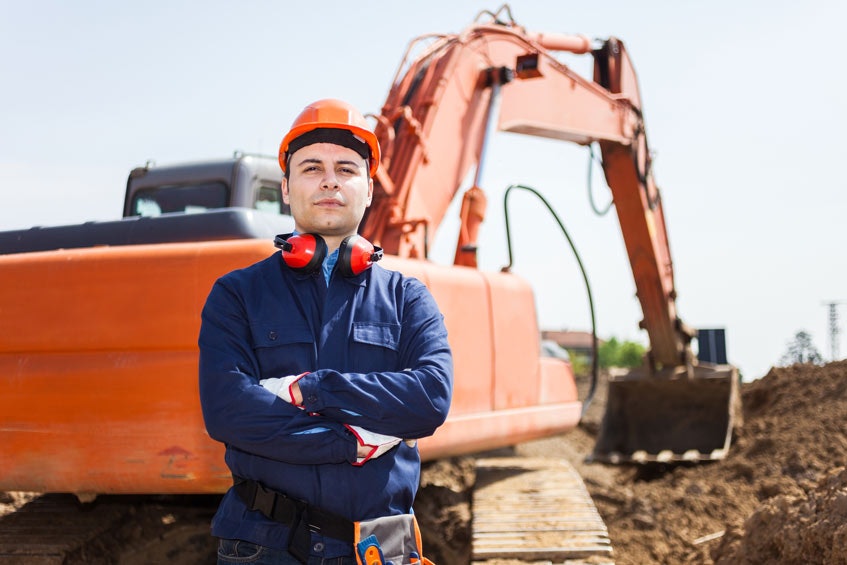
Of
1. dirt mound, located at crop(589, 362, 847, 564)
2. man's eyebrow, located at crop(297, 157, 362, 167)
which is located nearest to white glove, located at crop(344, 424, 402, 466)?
man's eyebrow, located at crop(297, 157, 362, 167)

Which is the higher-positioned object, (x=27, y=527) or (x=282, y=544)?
(x=282, y=544)

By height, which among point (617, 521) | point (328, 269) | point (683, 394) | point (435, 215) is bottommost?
point (617, 521)

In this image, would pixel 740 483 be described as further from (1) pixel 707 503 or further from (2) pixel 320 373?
(2) pixel 320 373

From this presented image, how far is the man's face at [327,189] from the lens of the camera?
7.64 ft

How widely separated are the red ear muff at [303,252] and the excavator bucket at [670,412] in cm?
722

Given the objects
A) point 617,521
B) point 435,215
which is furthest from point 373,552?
point 617,521

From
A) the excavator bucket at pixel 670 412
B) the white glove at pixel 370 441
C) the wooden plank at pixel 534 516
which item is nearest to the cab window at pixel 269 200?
the wooden plank at pixel 534 516

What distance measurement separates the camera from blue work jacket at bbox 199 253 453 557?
7.00 feet

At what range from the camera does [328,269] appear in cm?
233

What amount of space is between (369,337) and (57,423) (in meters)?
1.99

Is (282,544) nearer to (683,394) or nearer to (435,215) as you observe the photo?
(435,215)

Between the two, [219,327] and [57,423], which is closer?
[219,327]

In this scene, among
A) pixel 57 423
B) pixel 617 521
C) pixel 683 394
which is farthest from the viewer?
pixel 683 394

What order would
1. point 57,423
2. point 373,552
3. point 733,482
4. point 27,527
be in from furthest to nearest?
point 733,482 → point 27,527 → point 57,423 → point 373,552
